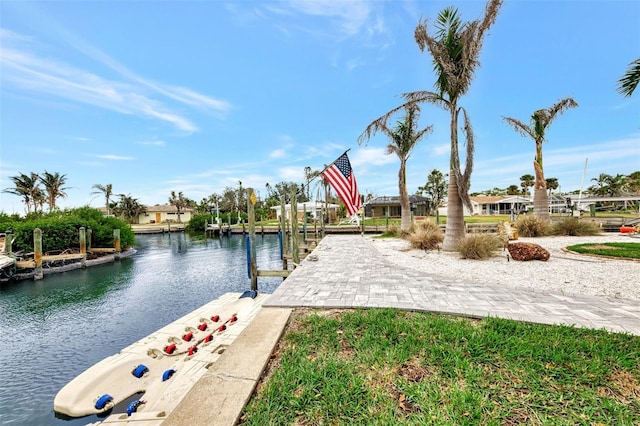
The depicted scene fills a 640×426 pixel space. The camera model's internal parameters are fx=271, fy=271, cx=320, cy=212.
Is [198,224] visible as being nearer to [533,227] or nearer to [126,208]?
[126,208]

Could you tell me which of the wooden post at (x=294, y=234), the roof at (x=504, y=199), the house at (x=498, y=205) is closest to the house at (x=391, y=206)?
the house at (x=498, y=205)

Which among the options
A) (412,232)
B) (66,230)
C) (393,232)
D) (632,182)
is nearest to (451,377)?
(412,232)

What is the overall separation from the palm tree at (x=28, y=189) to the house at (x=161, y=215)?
20511 millimetres

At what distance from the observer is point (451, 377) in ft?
7.90

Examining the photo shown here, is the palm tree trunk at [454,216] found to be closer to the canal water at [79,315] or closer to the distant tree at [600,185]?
the canal water at [79,315]

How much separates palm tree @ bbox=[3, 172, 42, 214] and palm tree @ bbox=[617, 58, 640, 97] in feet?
192

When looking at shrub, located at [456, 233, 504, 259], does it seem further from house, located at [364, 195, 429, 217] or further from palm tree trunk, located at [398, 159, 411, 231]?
house, located at [364, 195, 429, 217]

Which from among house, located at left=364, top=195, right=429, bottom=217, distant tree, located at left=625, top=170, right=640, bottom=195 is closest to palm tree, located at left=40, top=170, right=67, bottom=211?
house, located at left=364, top=195, right=429, bottom=217

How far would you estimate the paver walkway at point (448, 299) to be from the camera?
3611mm

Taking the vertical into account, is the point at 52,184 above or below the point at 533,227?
above

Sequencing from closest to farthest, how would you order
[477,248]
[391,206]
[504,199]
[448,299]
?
[448,299] → [477,248] → [391,206] → [504,199]

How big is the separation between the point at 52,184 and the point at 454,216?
59.0 metres

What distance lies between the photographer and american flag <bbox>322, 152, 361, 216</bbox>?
31.1 ft

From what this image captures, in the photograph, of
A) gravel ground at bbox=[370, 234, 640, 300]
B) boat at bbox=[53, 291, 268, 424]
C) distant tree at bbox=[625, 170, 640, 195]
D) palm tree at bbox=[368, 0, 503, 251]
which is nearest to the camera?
boat at bbox=[53, 291, 268, 424]
